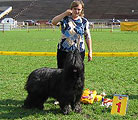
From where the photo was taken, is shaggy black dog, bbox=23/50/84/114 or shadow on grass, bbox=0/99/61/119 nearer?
shaggy black dog, bbox=23/50/84/114

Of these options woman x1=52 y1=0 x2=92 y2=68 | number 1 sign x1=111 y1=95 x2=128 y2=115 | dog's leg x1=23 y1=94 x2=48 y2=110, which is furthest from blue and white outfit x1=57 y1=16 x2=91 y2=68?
number 1 sign x1=111 y1=95 x2=128 y2=115

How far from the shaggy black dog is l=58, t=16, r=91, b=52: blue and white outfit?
524 mm

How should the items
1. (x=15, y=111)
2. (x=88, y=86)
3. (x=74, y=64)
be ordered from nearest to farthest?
(x=74, y=64)
(x=15, y=111)
(x=88, y=86)

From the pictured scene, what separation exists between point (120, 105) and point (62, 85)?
3.61 ft

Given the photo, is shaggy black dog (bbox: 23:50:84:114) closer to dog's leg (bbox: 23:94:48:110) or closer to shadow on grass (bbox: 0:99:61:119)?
dog's leg (bbox: 23:94:48:110)

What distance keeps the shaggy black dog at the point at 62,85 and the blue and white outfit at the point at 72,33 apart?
524 mm

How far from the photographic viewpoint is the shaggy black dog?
14.6 ft

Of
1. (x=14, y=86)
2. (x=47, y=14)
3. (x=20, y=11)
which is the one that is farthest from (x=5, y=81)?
(x=20, y=11)

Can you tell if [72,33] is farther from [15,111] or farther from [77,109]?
[15,111]

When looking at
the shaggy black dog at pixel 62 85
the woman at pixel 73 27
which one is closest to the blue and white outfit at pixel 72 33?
the woman at pixel 73 27

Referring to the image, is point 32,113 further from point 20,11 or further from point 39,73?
point 20,11

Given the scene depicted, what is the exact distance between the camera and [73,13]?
4.87 meters

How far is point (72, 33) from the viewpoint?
5008 mm

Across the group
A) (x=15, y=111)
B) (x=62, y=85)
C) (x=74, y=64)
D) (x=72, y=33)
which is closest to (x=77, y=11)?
(x=72, y=33)
